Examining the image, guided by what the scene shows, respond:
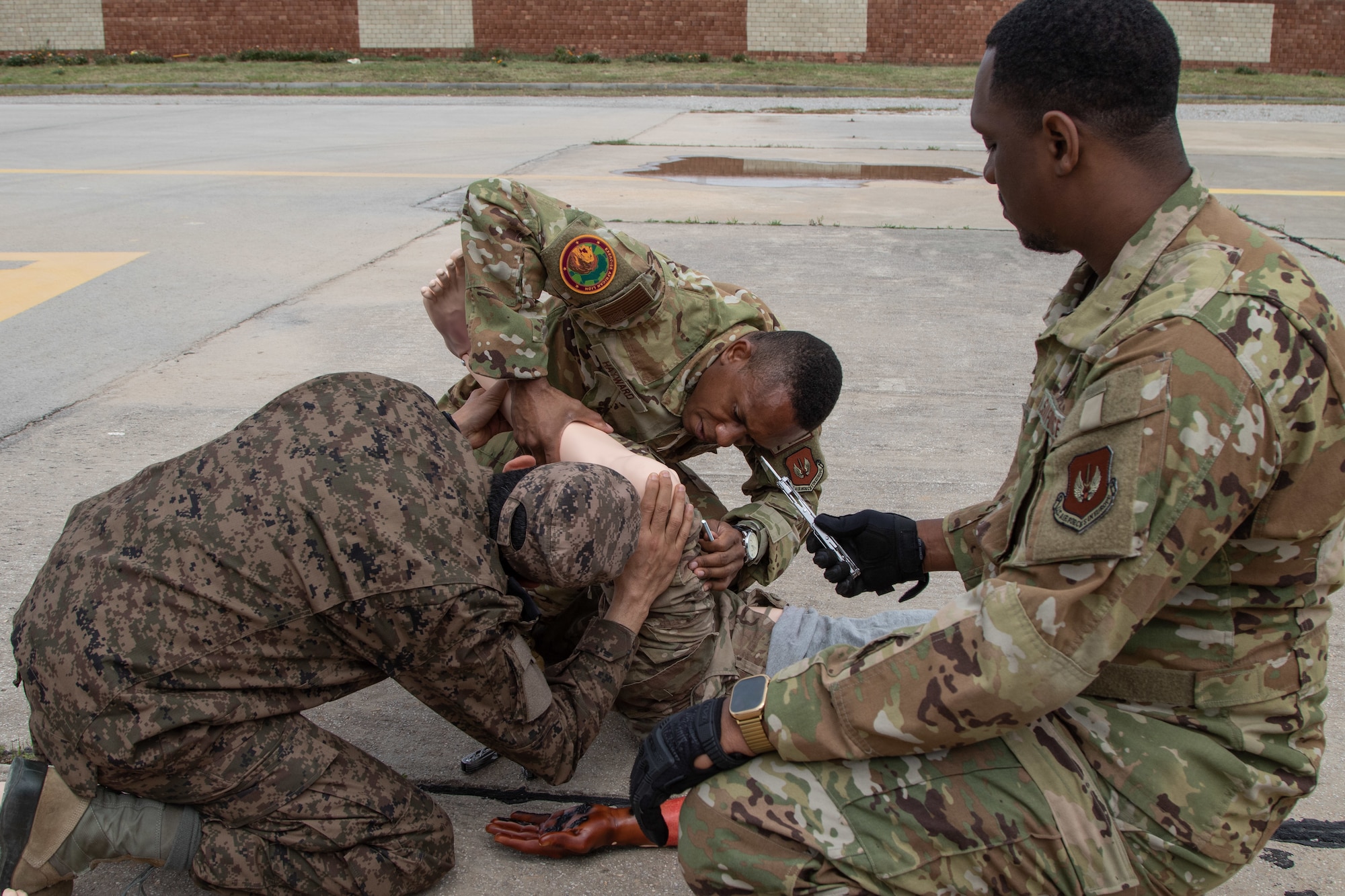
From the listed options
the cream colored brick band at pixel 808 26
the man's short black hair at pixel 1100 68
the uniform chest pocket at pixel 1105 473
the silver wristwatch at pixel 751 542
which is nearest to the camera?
the uniform chest pocket at pixel 1105 473

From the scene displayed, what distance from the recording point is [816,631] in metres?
2.71

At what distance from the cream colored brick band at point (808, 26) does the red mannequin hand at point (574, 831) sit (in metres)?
25.2

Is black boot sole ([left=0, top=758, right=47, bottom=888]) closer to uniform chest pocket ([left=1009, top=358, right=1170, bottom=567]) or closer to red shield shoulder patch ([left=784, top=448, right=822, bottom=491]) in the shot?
uniform chest pocket ([left=1009, top=358, right=1170, bottom=567])

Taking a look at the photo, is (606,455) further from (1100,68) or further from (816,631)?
(1100,68)

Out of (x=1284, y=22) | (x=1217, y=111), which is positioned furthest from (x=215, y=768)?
(x=1284, y=22)

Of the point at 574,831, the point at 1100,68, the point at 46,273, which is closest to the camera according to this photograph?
the point at 1100,68

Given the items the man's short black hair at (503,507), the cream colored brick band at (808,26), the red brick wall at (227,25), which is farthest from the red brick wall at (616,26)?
the man's short black hair at (503,507)

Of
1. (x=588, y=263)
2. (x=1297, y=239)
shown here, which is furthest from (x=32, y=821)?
(x=1297, y=239)

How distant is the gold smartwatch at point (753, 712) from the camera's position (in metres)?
1.65

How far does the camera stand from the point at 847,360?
5137mm

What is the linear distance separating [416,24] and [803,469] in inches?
990

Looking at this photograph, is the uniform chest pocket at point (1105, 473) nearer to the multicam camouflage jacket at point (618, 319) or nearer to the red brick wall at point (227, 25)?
the multicam camouflage jacket at point (618, 319)

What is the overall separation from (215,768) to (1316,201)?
939 cm

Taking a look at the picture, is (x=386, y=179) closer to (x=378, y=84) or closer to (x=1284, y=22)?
(x=378, y=84)
